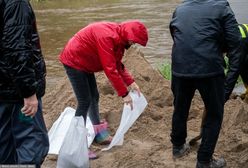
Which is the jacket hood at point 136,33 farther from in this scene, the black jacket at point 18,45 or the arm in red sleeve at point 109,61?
the black jacket at point 18,45

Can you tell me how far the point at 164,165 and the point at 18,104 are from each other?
1614 millimetres

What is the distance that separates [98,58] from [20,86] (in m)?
1.40

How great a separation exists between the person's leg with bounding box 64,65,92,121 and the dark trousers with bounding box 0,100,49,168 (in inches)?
43.2

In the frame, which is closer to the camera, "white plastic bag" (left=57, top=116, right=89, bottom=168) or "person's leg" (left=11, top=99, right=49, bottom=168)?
"person's leg" (left=11, top=99, right=49, bottom=168)

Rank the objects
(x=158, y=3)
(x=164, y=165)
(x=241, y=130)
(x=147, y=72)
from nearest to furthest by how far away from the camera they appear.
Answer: (x=164, y=165) → (x=241, y=130) → (x=147, y=72) → (x=158, y=3)

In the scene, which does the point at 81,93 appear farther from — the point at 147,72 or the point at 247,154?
the point at 147,72

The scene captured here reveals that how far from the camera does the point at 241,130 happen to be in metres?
4.88

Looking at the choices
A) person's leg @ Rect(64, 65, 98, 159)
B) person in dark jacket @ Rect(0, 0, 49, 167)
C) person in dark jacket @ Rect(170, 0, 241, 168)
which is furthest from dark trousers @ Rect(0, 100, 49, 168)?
person in dark jacket @ Rect(170, 0, 241, 168)

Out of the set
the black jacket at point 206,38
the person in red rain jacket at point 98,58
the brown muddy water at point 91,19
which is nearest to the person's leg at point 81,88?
the person in red rain jacket at point 98,58

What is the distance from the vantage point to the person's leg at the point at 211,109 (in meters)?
3.90

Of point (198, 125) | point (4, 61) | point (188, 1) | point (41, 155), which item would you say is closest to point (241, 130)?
point (198, 125)

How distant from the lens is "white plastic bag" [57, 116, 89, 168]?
4184 millimetres

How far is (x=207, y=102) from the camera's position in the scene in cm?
398

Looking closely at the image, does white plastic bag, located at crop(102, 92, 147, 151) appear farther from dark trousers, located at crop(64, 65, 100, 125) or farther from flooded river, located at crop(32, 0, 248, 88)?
flooded river, located at crop(32, 0, 248, 88)
